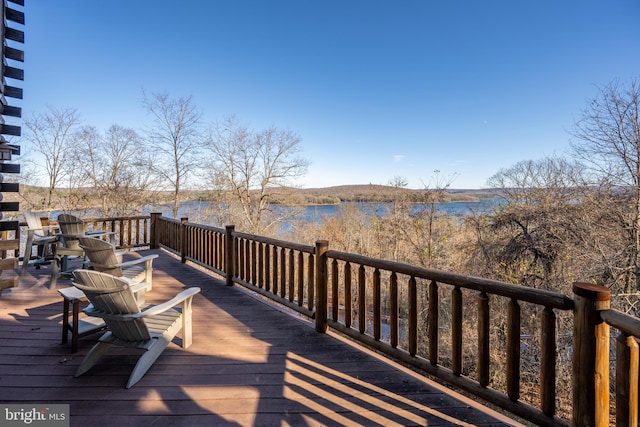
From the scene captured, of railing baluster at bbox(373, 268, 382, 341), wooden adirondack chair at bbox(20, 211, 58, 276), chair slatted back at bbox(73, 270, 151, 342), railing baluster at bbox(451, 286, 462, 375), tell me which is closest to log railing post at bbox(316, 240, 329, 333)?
railing baluster at bbox(373, 268, 382, 341)

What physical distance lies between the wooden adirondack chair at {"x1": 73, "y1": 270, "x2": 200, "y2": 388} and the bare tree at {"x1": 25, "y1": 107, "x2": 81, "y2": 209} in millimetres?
13409

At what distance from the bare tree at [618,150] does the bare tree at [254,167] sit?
40.9 ft

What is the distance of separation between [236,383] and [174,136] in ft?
46.1

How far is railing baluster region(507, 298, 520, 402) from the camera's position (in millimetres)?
1765

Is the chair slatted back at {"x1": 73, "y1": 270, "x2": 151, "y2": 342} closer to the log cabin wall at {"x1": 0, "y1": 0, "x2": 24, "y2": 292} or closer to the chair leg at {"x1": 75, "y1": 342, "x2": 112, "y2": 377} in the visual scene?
the chair leg at {"x1": 75, "y1": 342, "x2": 112, "y2": 377}

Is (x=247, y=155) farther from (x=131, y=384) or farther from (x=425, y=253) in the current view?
(x=131, y=384)

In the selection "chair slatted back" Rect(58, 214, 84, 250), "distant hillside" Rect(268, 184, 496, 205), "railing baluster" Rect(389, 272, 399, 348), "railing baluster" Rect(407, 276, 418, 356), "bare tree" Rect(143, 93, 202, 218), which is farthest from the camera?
"bare tree" Rect(143, 93, 202, 218)

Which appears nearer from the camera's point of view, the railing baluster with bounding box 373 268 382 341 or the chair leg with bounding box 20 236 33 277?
the railing baluster with bounding box 373 268 382 341

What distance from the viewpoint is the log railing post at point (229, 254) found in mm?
4746

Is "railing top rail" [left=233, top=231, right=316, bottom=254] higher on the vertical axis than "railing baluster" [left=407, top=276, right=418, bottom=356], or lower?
higher

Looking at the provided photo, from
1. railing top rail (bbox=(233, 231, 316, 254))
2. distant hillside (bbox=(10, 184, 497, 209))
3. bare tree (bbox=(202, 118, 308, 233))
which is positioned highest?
bare tree (bbox=(202, 118, 308, 233))

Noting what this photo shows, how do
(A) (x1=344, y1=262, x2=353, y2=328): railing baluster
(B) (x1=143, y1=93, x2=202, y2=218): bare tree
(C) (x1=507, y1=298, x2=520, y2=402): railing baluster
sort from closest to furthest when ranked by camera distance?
(C) (x1=507, y1=298, x2=520, y2=402): railing baluster → (A) (x1=344, y1=262, x2=353, y2=328): railing baluster → (B) (x1=143, y1=93, x2=202, y2=218): bare tree

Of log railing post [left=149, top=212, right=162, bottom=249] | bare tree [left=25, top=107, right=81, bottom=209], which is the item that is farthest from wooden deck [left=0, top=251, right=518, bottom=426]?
bare tree [left=25, top=107, right=81, bottom=209]

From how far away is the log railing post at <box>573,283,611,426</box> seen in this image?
1427 mm
